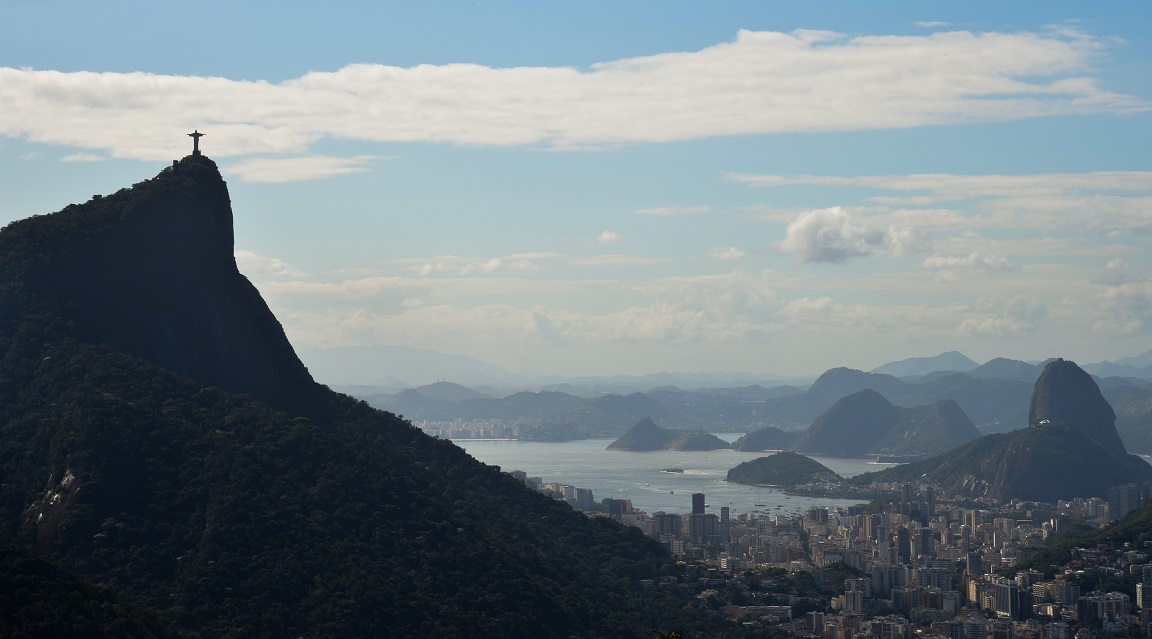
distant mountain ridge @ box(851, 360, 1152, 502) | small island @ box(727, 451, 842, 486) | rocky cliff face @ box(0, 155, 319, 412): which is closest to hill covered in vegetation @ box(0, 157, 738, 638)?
rocky cliff face @ box(0, 155, 319, 412)

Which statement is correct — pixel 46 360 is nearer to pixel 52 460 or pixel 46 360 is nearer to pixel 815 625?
pixel 52 460

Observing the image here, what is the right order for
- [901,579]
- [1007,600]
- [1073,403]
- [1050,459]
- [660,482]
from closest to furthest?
[1007,600]
[901,579]
[1050,459]
[660,482]
[1073,403]

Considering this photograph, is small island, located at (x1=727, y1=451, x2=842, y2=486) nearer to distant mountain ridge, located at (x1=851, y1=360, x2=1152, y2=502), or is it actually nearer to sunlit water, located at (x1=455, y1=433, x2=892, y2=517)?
sunlit water, located at (x1=455, y1=433, x2=892, y2=517)

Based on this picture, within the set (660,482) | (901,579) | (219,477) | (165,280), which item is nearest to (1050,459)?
(660,482)

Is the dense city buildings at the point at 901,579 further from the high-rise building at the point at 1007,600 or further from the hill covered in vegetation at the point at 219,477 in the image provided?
the hill covered in vegetation at the point at 219,477

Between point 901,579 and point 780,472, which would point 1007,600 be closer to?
point 901,579

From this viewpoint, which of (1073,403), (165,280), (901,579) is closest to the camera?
Answer: (165,280)

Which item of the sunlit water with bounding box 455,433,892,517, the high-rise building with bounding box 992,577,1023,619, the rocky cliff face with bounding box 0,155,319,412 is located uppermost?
the rocky cliff face with bounding box 0,155,319,412
